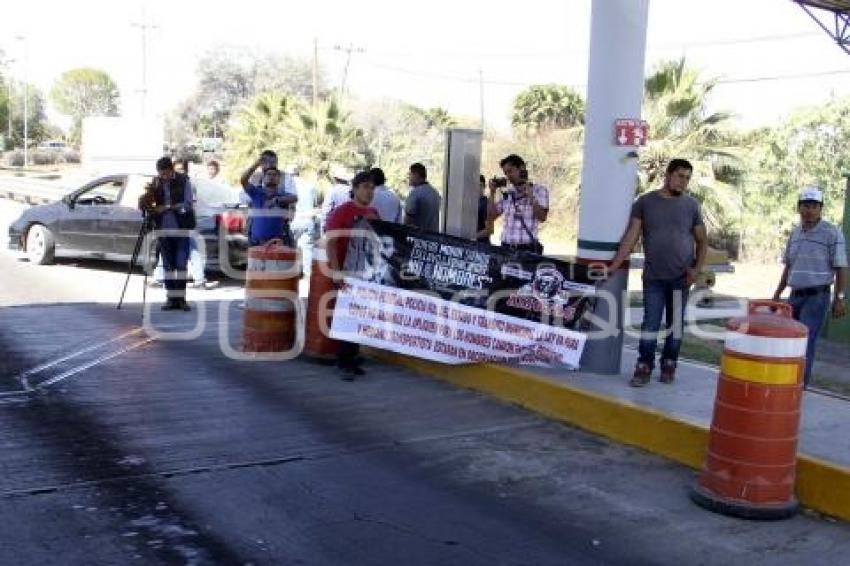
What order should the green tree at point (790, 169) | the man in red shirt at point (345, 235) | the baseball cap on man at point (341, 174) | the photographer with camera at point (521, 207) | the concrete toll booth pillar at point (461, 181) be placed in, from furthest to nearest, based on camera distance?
1. the green tree at point (790, 169)
2. the baseball cap on man at point (341, 174)
3. the concrete toll booth pillar at point (461, 181)
4. the photographer with camera at point (521, 207)
5. the man in red shirt at point (345, 235)

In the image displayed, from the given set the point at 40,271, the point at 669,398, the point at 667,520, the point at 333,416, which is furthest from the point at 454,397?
the point at 40,271

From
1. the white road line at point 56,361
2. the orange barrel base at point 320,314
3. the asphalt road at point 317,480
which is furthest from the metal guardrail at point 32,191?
the asphalt road at point 317,480

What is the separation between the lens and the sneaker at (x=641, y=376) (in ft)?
24.2

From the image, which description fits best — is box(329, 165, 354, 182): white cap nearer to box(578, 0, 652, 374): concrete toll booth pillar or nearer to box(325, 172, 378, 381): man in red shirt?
box(325, 172, 378, 381): man in red shirt

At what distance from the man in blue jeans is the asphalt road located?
116 centimetres

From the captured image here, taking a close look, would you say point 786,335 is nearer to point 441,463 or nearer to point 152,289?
point 441,463

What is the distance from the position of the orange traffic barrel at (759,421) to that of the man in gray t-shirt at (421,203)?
584 centimetres

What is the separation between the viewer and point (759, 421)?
17.0 ft

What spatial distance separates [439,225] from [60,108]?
112m

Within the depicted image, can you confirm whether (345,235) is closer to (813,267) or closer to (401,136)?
(813,267)

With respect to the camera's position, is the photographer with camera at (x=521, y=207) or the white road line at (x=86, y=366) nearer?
the white road line at (x=86, y=366)

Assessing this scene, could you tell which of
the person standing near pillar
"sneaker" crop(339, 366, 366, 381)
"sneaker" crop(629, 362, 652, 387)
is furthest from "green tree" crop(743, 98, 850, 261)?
"sneaker" crop(339, 366, 366, 381)

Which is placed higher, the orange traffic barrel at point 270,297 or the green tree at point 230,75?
the green tree at point 230,75

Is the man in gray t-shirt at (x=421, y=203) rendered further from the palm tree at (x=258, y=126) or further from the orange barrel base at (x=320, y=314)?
the palm tree at (x=258, y=126)
